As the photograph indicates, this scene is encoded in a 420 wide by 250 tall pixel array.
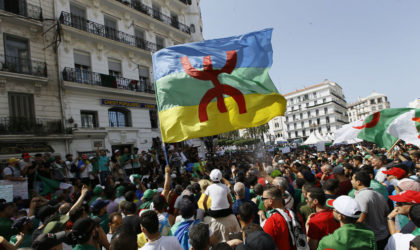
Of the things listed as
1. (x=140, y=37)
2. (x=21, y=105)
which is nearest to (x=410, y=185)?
(x=21, y=105)

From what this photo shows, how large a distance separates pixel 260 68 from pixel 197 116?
1715 mm

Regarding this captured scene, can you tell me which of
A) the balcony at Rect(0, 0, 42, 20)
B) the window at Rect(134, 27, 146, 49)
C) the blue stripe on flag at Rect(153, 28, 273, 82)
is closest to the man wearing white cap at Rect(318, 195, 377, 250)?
the blue stripe on flag at Rect(153, 28, 273, 82)

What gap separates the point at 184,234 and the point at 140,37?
19.0 m

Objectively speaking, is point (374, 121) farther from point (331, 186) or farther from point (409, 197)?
point (409, 197)

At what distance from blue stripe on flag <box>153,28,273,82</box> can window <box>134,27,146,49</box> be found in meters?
15.0

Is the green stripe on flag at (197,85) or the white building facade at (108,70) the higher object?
the white building facade at (108,70)

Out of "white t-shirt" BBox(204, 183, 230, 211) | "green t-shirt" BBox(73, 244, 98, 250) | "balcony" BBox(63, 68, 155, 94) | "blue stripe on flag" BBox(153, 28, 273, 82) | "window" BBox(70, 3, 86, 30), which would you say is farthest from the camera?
"window" BBox(70, 3, 86, 30)

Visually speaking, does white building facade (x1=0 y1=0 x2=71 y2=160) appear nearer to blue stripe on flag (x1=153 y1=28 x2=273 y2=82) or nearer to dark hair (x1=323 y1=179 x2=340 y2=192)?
blue stripe on flag (x1=153 y1=28 x2=273 y2=82)

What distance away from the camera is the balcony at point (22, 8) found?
12484mm

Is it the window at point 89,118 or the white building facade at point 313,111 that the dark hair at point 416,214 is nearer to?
the window at point 89,118

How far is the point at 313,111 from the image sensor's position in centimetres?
8250

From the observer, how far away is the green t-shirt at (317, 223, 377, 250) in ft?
7.30

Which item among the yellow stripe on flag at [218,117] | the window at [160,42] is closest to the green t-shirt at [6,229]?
the yellow stripe on flag at [218,117]

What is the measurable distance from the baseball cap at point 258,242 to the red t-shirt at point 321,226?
965mm
